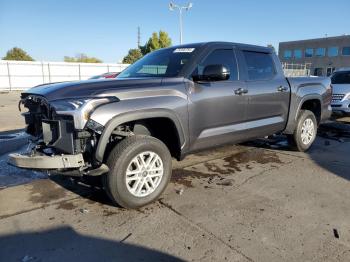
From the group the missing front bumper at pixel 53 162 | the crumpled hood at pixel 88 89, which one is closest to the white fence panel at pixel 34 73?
the crumpled hood at pixel 88 89

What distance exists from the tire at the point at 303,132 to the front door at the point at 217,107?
1609 mm

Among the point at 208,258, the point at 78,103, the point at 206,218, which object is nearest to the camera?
the point at 208,258

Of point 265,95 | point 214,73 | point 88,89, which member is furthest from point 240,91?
point 88,89

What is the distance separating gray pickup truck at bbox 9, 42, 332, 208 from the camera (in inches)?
133

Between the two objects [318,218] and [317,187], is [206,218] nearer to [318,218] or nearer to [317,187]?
[318,218]

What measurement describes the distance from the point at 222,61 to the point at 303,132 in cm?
247

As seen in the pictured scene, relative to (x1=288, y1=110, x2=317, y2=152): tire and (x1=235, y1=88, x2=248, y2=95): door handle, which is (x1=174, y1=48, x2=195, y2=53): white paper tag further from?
(x1=288, y1=110, x2=317, y2=152): tire

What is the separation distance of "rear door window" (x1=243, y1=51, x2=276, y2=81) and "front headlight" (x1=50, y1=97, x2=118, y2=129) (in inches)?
100

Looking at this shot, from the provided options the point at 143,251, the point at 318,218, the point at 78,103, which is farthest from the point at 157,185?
the point at 318,218

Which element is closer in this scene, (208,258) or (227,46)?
(208,258)

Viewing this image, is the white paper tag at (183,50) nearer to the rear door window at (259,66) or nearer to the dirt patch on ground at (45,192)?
the rear door window at (259,66)

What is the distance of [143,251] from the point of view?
2.94 metres

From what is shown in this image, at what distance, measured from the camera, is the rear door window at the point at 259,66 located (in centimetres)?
514

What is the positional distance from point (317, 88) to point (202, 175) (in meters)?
3.03
